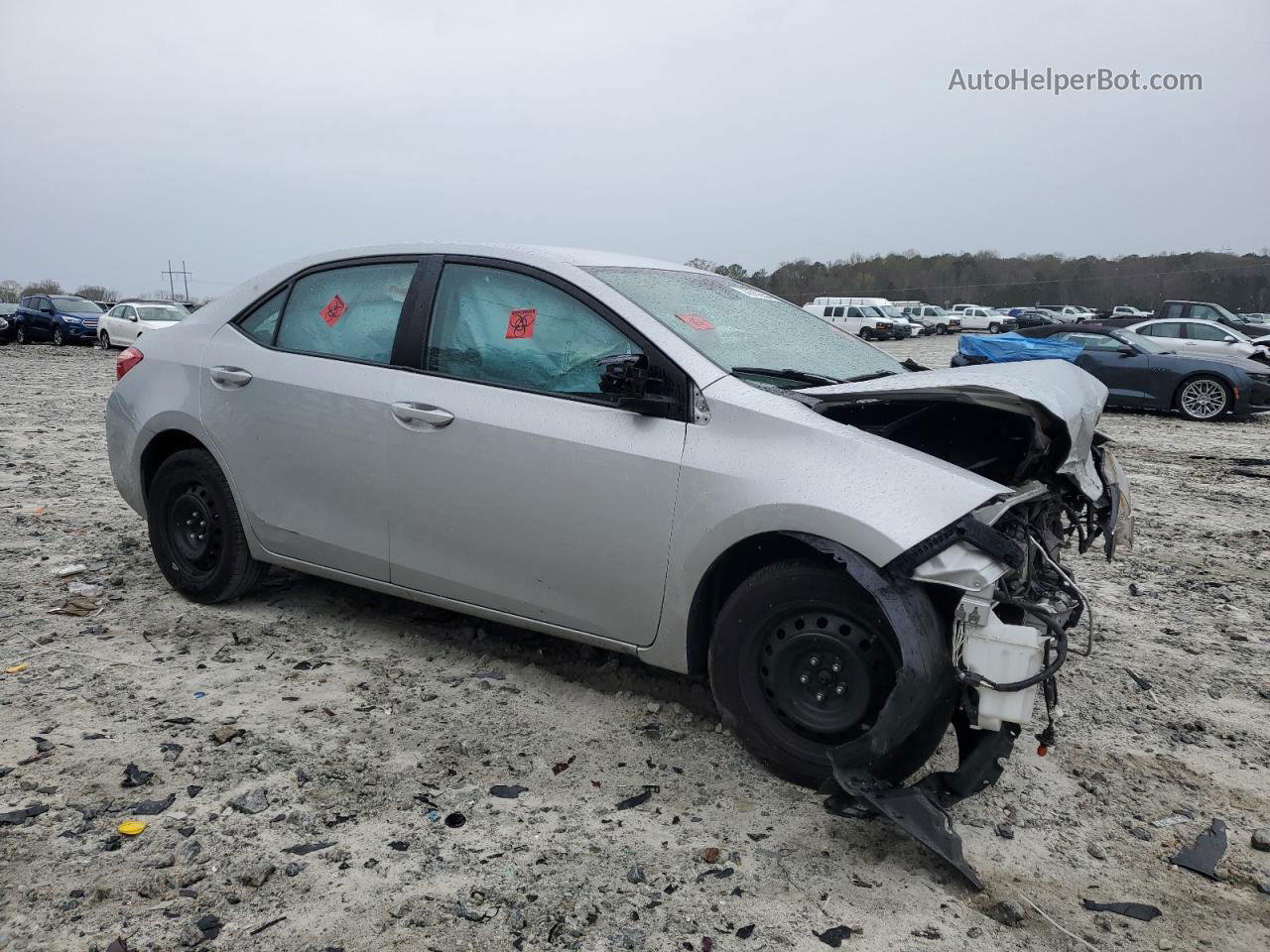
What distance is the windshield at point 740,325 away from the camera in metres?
3.57

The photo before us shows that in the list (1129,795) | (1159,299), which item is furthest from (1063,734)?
(1159,299)

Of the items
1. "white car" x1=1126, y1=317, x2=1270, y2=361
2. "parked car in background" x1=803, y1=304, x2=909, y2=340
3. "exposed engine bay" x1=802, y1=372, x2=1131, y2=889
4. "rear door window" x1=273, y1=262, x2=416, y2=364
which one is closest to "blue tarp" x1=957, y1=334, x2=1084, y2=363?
"white car" x1=1126, y1=317, x2=1270, y2=361

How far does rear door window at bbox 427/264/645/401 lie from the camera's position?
138 inches

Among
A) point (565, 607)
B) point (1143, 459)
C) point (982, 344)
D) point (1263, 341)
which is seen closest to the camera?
point (565, 607)

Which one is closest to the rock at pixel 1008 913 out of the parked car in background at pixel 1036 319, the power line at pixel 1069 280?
the parked car in background at pixel 1036 319

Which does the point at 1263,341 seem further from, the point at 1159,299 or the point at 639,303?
the point at 1159,299

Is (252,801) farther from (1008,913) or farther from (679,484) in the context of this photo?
(1008,913)

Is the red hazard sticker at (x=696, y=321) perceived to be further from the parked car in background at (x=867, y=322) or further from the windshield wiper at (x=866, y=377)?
the parked car in background at (x=867, y=322)

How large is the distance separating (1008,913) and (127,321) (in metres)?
29.1

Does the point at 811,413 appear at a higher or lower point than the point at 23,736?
higher

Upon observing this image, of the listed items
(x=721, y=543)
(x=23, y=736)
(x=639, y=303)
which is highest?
(x=639, y=303)

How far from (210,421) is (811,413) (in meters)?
2.77

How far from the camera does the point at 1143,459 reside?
1051 centimetres

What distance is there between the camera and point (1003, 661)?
2699mm
